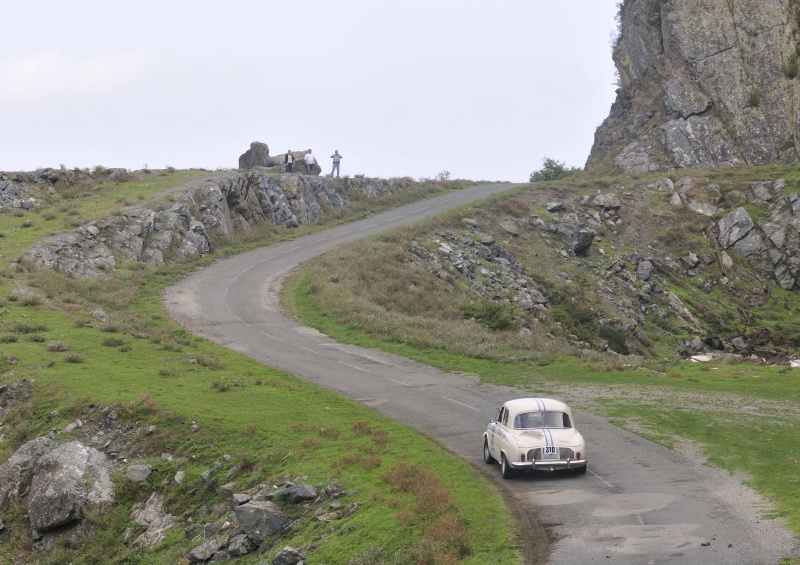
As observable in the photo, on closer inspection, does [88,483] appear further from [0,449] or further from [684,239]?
[684,239]

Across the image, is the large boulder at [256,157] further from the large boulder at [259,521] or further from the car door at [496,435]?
the large boulder at [259,521]

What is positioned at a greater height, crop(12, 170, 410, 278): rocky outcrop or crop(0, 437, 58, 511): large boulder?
crop(12, 170, 410, 278): rocky outcrop

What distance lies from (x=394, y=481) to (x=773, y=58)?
7156 centimetres

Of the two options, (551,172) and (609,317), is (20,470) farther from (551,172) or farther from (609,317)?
(551,172)

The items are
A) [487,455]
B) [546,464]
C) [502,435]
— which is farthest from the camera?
[487,455]

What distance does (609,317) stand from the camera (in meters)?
49.4

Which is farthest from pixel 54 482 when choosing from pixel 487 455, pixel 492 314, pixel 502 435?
pixel 492 314

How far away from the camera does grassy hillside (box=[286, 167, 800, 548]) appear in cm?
2492

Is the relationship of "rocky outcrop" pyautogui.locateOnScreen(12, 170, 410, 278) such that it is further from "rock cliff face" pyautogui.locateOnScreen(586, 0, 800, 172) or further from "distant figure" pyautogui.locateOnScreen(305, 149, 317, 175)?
"rock cliff face" pyautogui.locateOnScreen(586, 0, 800, 172)

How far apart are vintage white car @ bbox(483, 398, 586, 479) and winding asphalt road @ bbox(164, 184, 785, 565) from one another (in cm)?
43

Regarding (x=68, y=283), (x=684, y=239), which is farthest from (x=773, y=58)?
(x=68, y=283)

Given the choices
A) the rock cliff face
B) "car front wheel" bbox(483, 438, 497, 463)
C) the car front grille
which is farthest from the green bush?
the rock cliff face

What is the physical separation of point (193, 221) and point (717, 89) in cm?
5151

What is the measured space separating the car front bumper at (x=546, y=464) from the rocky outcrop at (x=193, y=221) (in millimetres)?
34492
